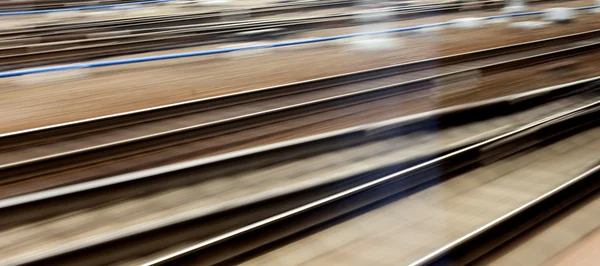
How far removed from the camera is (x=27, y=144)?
4.20 meters

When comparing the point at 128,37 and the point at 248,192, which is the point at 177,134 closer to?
the point at 248,192

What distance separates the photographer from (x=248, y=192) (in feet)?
12.0

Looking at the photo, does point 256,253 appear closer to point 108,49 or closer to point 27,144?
point 27,144

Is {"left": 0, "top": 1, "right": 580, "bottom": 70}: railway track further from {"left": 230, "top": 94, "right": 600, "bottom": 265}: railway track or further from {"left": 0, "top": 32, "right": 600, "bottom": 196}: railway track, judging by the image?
{"left": 230, "top": 94, "right": 600, "bottom": 265}: railway track

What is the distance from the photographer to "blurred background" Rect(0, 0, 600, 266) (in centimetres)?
318

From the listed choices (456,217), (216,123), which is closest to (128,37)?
(216,123)

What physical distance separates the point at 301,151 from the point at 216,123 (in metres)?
0.74

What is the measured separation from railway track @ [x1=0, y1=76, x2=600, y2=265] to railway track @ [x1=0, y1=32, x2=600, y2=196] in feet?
0.81

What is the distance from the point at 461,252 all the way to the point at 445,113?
2071mm

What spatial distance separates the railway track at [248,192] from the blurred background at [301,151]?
0.01 m

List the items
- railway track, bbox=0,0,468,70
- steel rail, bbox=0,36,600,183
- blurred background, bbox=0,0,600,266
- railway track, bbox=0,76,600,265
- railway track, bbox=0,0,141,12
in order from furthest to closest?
1. railway track, bbox=0,0,141,12
2. railway track, bbox=0,0,468,70
3. steel rail, bbox=0,36,600,183
4. blurred background, bbox=0,0,600,266
5. railway track, bbox=0,76,600,265

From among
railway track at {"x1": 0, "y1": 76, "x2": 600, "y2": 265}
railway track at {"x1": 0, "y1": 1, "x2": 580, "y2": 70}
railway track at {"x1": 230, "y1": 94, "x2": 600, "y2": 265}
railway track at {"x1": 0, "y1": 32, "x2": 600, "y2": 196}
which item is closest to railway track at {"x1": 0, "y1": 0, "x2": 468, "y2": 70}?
railway track at {"x1": 0, "y1": 1, "x2": 580, "y2": 70}

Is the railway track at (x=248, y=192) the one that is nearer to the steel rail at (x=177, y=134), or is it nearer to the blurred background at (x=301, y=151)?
the blurred background at (x=301, y=151)

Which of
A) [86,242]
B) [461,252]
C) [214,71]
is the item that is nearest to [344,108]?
[214,71]
